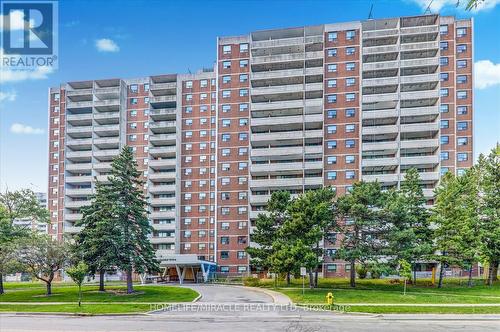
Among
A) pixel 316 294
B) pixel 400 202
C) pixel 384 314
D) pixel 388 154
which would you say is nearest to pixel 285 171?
pixel 388 154

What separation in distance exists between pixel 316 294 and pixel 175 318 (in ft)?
52.4

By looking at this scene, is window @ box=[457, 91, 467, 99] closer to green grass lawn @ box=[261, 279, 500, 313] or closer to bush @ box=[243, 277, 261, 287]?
green grass lawn @ box=[261, 279, 500, 313]

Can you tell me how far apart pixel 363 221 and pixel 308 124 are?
1078 inches

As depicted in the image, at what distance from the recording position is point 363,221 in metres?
44.7

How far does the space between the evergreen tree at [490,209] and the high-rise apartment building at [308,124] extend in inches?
412

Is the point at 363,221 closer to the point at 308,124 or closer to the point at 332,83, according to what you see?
the point at 308,124

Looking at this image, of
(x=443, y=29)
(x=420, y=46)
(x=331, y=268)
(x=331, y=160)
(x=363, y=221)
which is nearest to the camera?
(x=363, y=221)

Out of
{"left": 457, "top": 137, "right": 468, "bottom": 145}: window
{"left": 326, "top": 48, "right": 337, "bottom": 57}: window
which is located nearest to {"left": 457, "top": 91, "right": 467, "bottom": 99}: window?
{"left": 457, "top": 137, "right": 468, "bottom": 145}: window

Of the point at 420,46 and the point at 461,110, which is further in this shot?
the point at 461,110

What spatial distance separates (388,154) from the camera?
6694cm

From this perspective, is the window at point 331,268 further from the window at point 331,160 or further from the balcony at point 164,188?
the balcony at point 164,188

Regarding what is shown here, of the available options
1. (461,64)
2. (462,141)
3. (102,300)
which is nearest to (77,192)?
→ (102,300)

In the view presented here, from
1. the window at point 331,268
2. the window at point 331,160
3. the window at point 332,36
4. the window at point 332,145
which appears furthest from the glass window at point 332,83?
the window at point 331,268

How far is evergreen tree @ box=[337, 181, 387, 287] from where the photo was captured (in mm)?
44250
